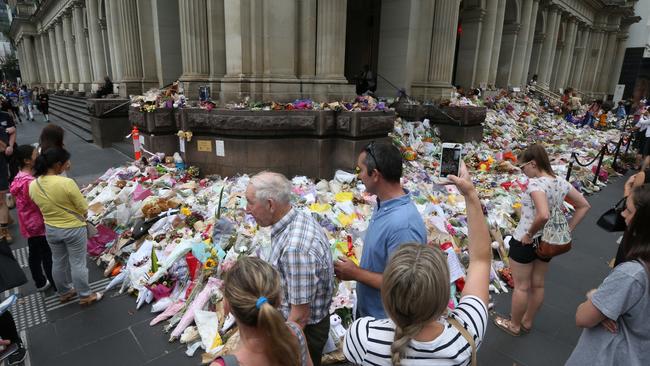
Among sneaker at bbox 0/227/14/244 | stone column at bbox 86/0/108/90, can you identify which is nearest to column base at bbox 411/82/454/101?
sneaker at bbox 0/227/14/244

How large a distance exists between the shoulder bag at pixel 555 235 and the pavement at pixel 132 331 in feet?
3.25

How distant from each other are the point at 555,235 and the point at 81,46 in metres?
27.6

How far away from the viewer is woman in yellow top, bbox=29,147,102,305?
349 centimetres

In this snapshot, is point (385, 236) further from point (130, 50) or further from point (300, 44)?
point (130, 50)

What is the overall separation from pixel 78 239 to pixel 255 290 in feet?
10.8

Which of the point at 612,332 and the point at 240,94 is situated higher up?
the point at 240,94

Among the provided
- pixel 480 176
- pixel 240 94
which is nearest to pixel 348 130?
pixel 240 94

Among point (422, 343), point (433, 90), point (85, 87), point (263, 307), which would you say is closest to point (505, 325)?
point (422, 343)

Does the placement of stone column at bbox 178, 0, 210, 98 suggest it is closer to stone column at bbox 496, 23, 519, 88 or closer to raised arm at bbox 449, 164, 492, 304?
raised arm at bbox 449, 164, 492, 304

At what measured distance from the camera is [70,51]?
25688 millimetres

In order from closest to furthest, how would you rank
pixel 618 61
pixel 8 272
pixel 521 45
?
pixel 8 272
pixel 521 45
pixel 618 61

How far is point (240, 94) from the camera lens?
739cm

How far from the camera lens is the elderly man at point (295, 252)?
1843 millimetres

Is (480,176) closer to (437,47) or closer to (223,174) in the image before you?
(437,47)
